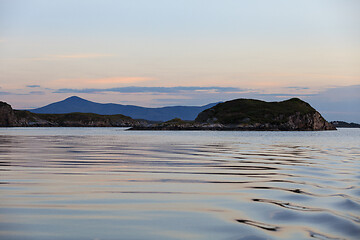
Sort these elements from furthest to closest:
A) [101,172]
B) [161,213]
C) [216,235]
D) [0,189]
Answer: [101,172] < [0,189] < [161,213] < [216,235]

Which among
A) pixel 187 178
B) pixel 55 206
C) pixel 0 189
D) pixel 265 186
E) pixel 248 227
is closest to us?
pixel 248 227

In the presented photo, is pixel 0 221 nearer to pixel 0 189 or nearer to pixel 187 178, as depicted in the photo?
pixel 0 189

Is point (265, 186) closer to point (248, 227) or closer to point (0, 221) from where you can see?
point (248, 227)

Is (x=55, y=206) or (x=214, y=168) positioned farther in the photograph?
(x=214, y=168)

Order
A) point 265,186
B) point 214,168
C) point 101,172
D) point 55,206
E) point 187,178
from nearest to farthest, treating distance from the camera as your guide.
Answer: point 55,206 < point 265,186 < point 187,178 < point 101,172 < point 214,168

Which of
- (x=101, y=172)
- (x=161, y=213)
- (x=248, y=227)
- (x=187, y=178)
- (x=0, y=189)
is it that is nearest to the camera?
(x=248, y=227)

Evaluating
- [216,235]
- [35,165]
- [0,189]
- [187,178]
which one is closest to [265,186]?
[187,178]

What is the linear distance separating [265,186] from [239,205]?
430cm

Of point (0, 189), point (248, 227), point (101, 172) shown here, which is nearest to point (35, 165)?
point (101, 172)

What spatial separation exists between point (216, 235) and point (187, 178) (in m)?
9.52

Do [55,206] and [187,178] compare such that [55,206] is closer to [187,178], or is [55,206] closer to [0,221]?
[0,221]

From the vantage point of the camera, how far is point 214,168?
22859 millimetres

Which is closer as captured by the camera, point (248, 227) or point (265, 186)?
point (248, 227)

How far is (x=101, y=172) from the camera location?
20.4 m
